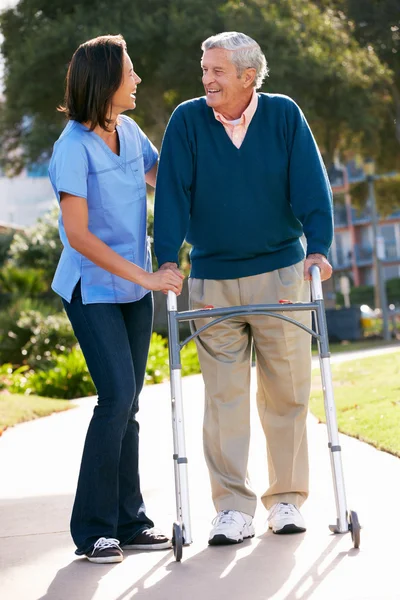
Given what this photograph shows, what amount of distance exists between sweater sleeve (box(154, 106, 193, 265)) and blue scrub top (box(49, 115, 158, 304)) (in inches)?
2.9

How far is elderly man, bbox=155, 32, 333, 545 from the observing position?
4.37m

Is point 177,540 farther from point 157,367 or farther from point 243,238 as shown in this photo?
point 157,367

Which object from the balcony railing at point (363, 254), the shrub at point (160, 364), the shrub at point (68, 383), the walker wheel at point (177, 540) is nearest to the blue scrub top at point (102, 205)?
the walker wheel at point (177, 540)

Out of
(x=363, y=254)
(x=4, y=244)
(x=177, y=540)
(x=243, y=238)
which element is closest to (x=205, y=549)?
(x=177, y=540)

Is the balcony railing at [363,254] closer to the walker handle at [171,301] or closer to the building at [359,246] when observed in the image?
the building at [359,246]

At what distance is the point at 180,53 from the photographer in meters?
23.7

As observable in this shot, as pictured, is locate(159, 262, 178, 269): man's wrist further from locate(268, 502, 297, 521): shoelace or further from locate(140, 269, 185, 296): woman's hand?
locate(268, 502, 297, 521): shoelace

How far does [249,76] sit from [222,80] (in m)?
0.12

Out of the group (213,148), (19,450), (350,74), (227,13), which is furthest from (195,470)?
(350,74)

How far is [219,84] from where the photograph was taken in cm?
436

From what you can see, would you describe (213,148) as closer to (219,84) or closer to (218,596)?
(219,84)

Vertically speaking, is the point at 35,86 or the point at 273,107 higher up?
the point at 35,86

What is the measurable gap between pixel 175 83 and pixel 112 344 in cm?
2100

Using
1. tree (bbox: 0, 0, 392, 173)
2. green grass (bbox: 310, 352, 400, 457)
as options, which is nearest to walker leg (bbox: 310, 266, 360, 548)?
green grass (bbox: 310, 352, 400, 457)
